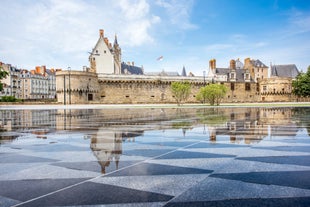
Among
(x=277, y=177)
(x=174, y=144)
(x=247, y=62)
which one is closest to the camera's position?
(x=277, y=177)

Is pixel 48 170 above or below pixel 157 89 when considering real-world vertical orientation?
below

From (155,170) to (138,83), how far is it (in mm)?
55711

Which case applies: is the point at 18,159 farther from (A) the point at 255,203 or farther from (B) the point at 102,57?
(B) the point at 102,57

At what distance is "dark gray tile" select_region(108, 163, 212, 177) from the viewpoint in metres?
4.19

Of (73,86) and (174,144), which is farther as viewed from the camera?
(73,86)

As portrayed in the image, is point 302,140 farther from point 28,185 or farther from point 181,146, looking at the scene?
point 28,185

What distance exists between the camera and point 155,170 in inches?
171

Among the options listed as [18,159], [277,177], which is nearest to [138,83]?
[18,159]

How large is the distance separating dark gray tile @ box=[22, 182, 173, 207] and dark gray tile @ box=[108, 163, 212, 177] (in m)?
0.65

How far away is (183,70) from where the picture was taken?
96.1 m

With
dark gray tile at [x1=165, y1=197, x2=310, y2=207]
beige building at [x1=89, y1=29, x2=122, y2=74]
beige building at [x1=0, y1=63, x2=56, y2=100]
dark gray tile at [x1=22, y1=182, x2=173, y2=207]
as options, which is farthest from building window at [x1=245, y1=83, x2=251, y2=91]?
dark gray tile at [x1=22, y1=182, x2=173, y2=207]

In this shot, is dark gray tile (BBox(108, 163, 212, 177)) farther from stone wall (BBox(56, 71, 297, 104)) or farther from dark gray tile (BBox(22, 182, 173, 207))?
stone wall (BBox(56, 71, 297, 104))

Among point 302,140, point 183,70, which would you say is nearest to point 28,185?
point 302,140

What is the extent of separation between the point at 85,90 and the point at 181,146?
49.9 m
